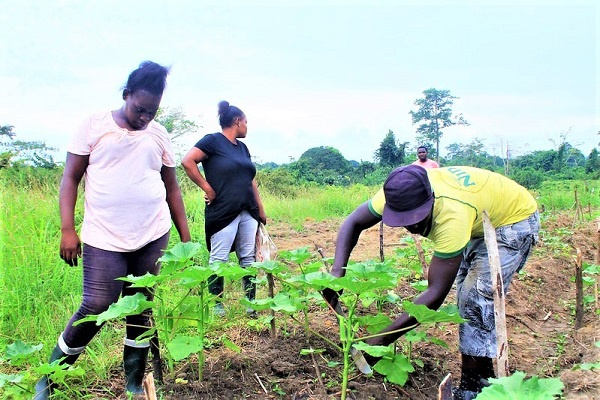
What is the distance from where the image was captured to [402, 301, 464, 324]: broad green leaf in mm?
2057

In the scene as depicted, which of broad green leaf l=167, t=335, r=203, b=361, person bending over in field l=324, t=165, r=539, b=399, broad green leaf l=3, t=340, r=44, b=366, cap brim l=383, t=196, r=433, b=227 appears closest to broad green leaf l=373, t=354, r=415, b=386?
person bending over in field l=324, t=165, r=539, b=399

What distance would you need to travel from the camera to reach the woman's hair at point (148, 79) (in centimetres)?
246

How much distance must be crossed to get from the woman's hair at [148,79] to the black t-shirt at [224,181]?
1.36 m

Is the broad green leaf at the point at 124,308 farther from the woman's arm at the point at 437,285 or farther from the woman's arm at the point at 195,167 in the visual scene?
the woman's arm at the point at 195,167

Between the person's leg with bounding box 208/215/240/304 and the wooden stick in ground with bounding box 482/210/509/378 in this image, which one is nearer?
the wooden stick in ground with bounding box 482/210/509/378

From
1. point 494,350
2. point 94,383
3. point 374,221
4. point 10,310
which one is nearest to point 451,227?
point 374,221

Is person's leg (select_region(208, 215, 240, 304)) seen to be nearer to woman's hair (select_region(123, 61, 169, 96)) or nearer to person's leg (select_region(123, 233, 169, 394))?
person's leg (select_region(123, 233, 169, 394))

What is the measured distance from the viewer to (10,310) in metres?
3.45

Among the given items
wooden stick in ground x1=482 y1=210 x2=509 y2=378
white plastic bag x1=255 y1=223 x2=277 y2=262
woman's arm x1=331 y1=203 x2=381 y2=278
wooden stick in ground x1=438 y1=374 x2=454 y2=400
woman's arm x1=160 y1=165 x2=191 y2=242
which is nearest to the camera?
wooden stick in ground x1=438 y1=374 x2=454 y2=400

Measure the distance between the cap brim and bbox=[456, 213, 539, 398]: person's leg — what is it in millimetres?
609

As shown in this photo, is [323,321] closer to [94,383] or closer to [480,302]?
[480,302]

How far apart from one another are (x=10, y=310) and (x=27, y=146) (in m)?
4.03

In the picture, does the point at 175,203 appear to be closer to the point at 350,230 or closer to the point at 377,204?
the point at 350,230

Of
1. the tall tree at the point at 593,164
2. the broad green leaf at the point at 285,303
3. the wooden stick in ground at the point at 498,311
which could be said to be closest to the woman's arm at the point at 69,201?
the broad green leaf at the point at 285,303
